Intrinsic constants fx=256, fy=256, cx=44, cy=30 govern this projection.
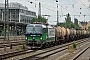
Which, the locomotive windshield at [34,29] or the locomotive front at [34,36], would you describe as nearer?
the locomotive front at [34,36]

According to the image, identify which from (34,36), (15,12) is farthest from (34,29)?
(15,12)

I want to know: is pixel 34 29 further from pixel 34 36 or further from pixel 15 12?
pixel 15 12

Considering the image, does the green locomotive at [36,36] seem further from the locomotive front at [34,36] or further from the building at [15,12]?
the building at [15,12]

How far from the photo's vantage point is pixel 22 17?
14912 cm

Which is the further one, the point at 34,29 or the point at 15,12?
the point at 15,12

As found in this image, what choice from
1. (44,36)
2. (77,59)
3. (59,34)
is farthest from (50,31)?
(77,59)

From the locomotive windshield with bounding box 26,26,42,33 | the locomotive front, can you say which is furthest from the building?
the locomotive front

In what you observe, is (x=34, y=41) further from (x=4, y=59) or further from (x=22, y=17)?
(x=22, y=17)

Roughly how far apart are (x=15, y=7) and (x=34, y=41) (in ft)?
382

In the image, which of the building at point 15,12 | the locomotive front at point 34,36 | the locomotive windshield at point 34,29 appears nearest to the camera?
the locomotive front at point 34,36

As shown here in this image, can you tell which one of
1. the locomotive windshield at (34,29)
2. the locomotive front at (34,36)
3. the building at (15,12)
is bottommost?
the locomotive front at (34,36)

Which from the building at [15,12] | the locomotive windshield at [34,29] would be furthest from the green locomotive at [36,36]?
the building at [15,12]

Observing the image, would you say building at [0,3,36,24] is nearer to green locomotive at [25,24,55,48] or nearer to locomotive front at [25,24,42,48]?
green locomotive at [25,24,55,48]

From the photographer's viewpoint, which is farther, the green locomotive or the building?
the building
